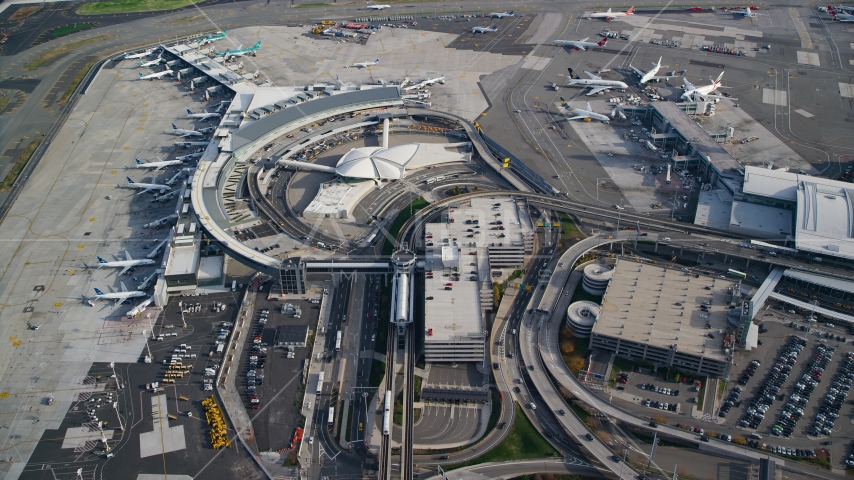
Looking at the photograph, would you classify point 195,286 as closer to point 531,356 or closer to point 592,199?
point 531,356

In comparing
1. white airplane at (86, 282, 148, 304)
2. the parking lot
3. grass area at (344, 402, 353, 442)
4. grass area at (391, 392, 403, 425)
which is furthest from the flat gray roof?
white airplane at (86, 282, 148, 304)

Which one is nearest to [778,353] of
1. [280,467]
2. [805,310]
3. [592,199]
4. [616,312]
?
[805,310]

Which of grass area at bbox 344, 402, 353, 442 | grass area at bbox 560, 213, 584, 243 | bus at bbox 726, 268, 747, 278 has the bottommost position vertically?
grass area at bbox 344, 402, 353, 442

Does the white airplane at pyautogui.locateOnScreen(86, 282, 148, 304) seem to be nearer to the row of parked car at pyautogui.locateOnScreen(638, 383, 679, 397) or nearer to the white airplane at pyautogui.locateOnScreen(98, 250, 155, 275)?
the white airplane at pyautogui.locateOnScreen(98, 250, 155, 275)

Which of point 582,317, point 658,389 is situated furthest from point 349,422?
point 658,389

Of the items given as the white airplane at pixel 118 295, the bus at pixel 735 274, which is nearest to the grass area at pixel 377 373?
the white airplane at pixel 118 295

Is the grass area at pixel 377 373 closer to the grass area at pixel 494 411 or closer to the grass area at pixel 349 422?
the grass area at pixel 349 422

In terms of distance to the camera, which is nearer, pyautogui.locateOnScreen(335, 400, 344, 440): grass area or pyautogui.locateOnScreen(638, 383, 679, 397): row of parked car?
pyautogui.locateOnScreen(335, 400, 344, 440): grass area

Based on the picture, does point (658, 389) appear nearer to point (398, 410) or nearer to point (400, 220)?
point (398, 410)
